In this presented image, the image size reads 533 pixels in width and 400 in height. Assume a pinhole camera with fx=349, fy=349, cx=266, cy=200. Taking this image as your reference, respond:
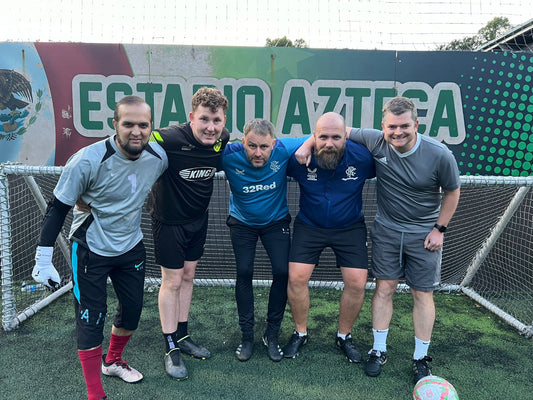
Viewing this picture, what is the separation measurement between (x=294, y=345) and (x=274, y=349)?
175mm

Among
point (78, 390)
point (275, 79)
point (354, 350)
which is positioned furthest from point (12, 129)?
point (354, 350)

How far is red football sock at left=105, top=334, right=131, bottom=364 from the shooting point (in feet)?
8.21

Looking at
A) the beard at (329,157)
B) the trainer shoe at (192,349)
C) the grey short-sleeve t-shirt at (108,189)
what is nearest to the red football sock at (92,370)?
the grey short-sleeve t-shirt at (108,189)

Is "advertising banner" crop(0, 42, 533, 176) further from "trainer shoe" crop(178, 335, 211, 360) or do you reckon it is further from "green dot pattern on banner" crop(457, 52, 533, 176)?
"trainer shoe" crop(178, 335, 211, 360)

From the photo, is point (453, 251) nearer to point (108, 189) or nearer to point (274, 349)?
point (274, 349)

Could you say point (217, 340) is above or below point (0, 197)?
below

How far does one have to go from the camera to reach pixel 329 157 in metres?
2.48

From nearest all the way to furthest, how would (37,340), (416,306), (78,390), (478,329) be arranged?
(78,390)
(416,306)
(37,340)
(478,329)

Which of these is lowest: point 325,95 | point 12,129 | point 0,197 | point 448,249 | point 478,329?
point 478,329

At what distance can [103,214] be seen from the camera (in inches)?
83.9

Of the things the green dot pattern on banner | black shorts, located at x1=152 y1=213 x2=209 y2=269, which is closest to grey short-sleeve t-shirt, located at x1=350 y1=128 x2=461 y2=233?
black shorts, located at x1=152 y1=213 x2=209 y2=269

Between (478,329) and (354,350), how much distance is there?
1.49 meters

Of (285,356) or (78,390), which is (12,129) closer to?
(78,390)

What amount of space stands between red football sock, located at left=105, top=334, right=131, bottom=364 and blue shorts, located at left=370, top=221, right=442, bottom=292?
6.28 feet
